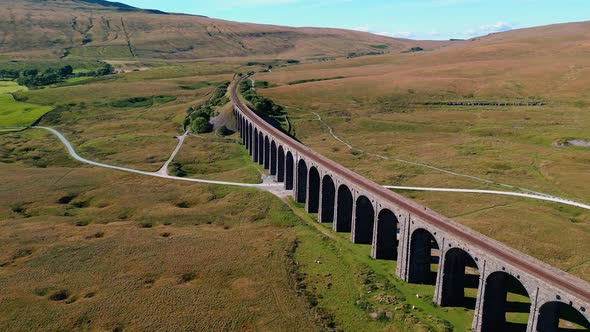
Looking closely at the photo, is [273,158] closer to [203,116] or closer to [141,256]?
[141,256]

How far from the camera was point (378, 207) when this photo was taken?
58250 mm

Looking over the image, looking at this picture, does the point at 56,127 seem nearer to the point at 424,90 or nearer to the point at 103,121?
the point at 103,121

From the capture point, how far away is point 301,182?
84125mm

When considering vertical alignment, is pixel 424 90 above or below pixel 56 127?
above

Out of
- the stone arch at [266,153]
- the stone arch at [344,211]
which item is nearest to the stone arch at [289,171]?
the stone arch at [266,153]

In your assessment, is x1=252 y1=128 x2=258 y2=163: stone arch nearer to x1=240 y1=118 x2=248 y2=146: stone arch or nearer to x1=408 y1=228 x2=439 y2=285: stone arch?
x1=240 y1=118 x2=248 y2=146: stone arch

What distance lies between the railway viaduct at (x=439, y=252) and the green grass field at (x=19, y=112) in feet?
452

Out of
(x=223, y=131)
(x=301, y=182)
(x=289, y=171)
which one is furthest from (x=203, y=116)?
(x=301, y=182)

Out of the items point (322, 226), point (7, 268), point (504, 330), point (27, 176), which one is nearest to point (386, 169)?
point (322, 226)

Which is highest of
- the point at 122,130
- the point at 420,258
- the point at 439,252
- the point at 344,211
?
the point at 122,130

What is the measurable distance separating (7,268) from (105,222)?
65.4 ft

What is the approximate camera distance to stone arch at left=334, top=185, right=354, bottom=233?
68938mm

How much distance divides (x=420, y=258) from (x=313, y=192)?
2920cm

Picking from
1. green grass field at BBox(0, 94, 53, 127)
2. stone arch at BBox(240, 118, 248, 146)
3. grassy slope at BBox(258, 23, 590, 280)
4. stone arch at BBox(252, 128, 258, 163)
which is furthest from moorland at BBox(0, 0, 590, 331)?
green grass field at BBox(0, 94, 53, 127)
